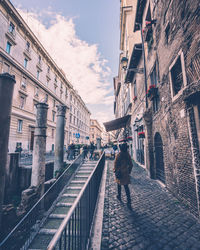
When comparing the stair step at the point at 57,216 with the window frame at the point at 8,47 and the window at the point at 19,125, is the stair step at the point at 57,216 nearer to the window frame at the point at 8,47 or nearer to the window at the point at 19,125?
the window at the point at 19,125

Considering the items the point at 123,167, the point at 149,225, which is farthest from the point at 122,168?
the point at 149,225

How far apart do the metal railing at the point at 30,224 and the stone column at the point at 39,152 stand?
461 millimetres

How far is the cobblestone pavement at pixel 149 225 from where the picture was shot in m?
2.44

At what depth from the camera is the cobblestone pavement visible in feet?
7.99

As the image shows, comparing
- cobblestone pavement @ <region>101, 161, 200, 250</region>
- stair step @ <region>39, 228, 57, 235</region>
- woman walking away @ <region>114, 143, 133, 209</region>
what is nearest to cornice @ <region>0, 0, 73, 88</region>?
woman walking away @ <region>114, 143, 133, 209</region>

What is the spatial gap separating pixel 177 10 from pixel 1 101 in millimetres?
5879

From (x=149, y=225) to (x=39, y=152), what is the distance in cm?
458

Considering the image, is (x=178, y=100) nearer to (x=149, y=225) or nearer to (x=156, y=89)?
(x=156, y=89)

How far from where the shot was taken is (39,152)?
5.48 meters

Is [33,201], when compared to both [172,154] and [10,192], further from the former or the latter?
[172,154]

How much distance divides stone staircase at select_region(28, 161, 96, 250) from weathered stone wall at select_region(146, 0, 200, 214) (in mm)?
4340

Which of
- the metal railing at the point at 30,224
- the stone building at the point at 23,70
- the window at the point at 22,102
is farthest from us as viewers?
the window at the point at 22,102

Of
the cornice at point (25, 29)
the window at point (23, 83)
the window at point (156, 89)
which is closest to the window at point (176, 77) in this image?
the window at point (156, 89)

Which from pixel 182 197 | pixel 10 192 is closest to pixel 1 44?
pixel 10 192
